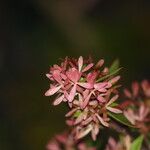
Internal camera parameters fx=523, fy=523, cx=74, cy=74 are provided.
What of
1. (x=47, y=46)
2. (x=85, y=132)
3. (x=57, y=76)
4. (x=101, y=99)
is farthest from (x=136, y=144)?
(x=47, y=46)

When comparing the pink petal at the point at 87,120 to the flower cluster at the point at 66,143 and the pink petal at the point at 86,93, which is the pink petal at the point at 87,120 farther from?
the flower cluster at the point at 66,143

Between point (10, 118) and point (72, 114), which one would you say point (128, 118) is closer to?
point (72, 114)

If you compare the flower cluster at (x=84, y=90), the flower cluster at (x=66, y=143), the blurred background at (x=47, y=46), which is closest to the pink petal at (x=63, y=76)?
the flower cluster at (x=84, y=90)

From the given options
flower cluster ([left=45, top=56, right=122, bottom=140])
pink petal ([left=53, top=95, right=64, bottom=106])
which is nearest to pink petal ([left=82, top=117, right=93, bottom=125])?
flower cluster ([left=45, top=56, right=122, bottom=140])

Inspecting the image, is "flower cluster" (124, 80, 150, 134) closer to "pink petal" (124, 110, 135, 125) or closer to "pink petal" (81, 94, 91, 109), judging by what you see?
"pink petal" (124, 110, 135, 125)

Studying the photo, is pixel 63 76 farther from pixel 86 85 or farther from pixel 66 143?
pixel 66 143

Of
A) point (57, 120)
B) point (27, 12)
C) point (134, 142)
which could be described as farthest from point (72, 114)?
point (27, 12)
